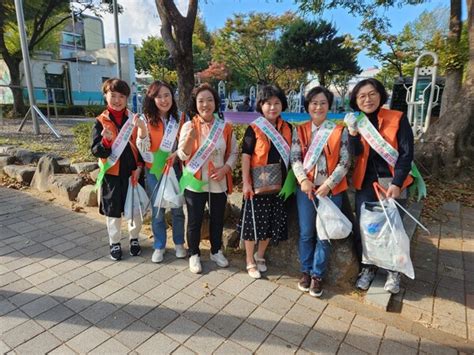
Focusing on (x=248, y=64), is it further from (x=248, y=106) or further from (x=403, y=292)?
(x=403, y=292)

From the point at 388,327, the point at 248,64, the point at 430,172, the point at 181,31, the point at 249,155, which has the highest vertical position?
the point at 248,64

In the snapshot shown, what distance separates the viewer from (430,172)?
19.2 ft

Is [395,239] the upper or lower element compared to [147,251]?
upper

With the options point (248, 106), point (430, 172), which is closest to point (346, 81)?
point (248, 106)

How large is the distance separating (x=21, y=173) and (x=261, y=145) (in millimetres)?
5096

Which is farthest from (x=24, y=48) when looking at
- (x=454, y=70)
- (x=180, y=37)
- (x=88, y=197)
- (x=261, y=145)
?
(x=454, y=70)

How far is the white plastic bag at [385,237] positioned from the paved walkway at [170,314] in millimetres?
426

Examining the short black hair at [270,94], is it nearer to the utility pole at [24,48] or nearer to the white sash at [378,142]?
the white sash at [378,142]

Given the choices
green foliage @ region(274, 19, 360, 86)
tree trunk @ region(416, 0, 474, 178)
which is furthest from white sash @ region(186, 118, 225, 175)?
green foliage @ region(274, 19, 360, 86)

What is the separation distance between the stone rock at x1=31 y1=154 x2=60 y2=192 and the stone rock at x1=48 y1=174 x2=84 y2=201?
0.46 feet

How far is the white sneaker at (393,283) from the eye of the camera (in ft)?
9.18

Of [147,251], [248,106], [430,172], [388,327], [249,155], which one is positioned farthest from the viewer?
[248,106]

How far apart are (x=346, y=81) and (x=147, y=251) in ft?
86.2

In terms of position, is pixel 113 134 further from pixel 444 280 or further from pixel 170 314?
pixel 444 280
